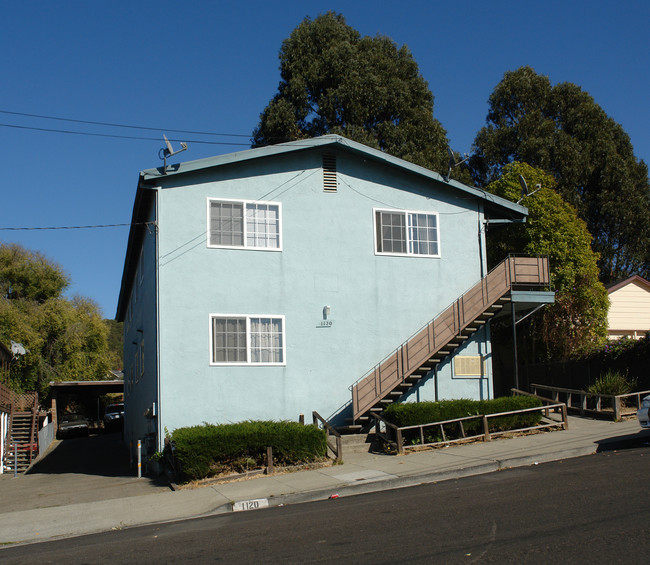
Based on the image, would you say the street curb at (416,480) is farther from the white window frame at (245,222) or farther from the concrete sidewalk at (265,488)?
the white window frame at (245,222)

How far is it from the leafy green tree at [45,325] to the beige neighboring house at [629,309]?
31.6 m

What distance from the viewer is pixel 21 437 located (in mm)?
28297

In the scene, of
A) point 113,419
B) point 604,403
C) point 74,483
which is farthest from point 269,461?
point 113,419

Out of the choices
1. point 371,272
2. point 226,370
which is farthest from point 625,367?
point 226,370

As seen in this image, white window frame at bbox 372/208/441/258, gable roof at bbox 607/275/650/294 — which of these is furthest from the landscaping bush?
gable roof at bbox 607/275/650/294

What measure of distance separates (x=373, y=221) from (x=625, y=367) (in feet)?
29.4

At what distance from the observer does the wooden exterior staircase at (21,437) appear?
23.9 m

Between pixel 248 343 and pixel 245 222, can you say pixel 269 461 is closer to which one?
pixel 248 343

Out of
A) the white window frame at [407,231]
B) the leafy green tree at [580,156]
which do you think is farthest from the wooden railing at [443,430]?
the leafy green tree at [580,156]

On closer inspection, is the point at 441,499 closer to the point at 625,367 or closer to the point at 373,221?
the point at 373,221

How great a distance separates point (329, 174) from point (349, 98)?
18.8 m

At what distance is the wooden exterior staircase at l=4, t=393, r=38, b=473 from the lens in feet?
78.4

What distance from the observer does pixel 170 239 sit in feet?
55.8

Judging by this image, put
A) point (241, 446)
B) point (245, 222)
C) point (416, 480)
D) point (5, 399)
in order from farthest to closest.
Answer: point (5, 399) < point (245, 222) < point (241, 446) < point (416, 480)
